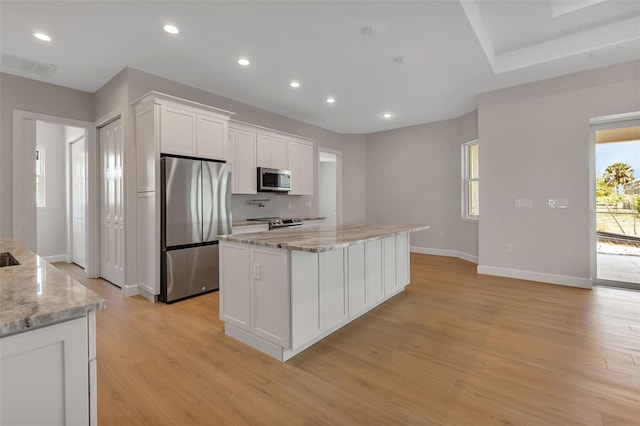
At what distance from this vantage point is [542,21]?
3.25 meters

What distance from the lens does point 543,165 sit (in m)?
4.21

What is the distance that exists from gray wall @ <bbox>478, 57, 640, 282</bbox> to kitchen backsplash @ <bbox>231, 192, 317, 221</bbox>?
3380 mm

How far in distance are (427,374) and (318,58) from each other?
Result: 339 cm

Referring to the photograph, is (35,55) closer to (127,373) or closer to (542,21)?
(127,373)

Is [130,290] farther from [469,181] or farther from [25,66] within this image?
[469,181]

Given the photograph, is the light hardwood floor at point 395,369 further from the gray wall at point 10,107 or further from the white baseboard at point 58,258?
the white baseboard at point 58,258

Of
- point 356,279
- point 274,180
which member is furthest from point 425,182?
point 356,279

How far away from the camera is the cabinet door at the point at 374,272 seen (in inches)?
120

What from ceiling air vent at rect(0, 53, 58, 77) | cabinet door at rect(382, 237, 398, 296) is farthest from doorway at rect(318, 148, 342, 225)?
ceiling air vent at rect(0, 53, 58, 77)

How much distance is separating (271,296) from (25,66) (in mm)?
4250

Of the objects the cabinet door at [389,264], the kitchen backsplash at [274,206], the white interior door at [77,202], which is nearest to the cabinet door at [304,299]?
the cabinet door at [389,264]

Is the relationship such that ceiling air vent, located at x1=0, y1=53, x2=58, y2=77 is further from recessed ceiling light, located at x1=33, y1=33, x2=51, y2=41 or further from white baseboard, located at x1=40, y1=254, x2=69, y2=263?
white baseboard, located at x1=40, y1=254, x2=69, y2=263

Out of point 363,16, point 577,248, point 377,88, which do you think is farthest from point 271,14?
point 577,248

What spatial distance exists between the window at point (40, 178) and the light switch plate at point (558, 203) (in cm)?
867
